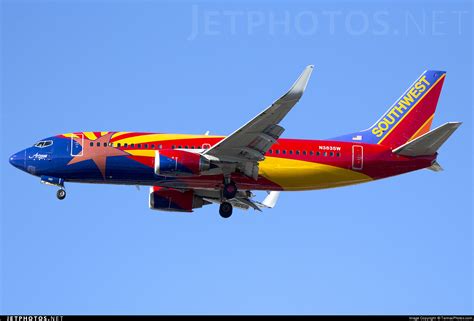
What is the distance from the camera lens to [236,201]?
6494 cm

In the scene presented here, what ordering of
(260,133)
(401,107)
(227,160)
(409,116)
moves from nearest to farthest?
(260,133) → (227,160) → (409,116) → (401,107)

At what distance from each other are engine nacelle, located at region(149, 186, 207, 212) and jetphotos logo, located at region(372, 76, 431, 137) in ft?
38.3

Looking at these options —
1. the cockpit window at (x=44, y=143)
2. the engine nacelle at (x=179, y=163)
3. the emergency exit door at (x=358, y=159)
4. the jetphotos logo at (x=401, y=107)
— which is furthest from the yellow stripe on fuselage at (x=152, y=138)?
the jetphotos logo at (x=401, y=107)

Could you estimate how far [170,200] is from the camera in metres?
63.3

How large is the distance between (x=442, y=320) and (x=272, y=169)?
18.1 meters

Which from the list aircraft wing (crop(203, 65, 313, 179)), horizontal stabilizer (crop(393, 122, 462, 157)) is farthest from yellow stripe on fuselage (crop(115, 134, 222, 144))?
horizontal stabilizer (crop(393, 122, 462, 157))

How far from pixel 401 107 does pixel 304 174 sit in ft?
24.8

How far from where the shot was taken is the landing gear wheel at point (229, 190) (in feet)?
195

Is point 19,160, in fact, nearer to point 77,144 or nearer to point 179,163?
point 77,144

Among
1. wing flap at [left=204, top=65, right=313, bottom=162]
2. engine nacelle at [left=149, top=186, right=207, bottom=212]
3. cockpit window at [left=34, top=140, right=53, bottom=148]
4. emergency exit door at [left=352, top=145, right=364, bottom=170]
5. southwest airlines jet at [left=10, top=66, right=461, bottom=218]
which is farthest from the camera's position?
→ engine nacelle at [left=149, top=186, right=207, bottom=212]

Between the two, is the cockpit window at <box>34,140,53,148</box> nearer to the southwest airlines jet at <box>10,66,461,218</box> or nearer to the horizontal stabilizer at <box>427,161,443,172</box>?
the southwest airlines jet at <box>10,66,461,218</box>

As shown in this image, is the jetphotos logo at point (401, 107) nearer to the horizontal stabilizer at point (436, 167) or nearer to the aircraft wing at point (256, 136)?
the horizontal stabilizer at point (436, 167)

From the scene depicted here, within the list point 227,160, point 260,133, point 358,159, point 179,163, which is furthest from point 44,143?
point 358,159

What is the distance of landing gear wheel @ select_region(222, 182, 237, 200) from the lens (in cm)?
5934
